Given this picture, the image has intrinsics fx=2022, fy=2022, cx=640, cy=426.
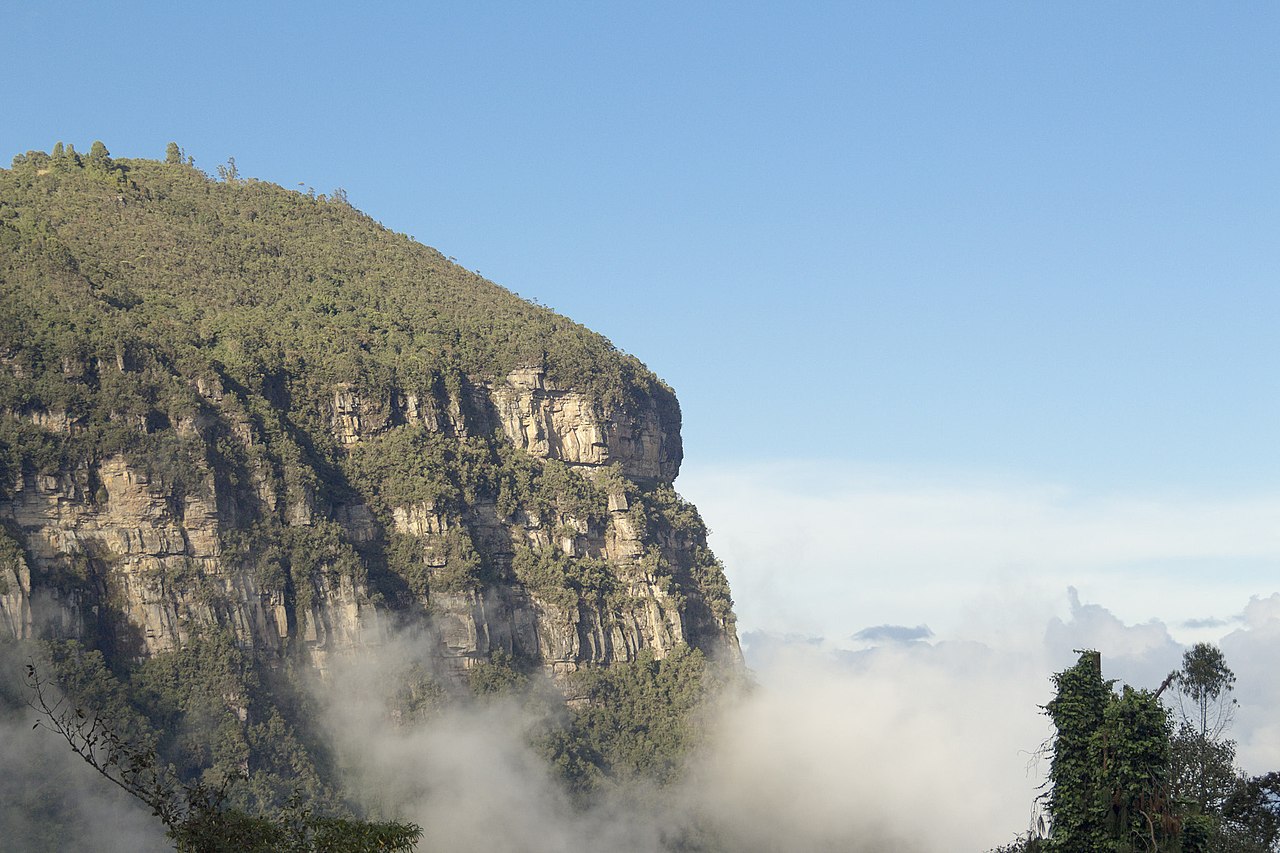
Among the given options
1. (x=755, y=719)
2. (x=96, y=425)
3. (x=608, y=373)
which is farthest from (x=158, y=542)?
(x=755, y=719)

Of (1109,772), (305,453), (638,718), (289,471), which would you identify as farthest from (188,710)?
(1109,772)

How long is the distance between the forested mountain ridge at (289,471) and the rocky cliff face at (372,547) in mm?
196

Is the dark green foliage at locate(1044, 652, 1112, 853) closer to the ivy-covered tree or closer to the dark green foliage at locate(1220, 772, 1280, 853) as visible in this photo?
the ivy-covered tree

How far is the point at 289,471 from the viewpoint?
16112 cm

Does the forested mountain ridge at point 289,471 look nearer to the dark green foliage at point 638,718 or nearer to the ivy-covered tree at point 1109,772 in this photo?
the dark green foliage at point 638,718

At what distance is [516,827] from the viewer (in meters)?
162

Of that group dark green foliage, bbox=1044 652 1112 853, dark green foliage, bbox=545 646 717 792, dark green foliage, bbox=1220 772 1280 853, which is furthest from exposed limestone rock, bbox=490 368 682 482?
dark green foliage, bbox=1044 652 1112 853

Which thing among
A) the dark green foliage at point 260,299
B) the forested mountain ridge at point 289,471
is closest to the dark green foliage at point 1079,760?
the forested mountain ridge at point 289,471

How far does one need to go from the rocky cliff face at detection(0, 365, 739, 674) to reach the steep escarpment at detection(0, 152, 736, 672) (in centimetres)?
22

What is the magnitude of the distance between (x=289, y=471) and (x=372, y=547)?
1133 cm

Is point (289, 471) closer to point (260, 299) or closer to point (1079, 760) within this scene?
point (260, 299)

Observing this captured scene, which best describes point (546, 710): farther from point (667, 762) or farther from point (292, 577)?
point (292, 577)

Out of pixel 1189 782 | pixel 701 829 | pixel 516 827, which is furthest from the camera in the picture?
pixel 701 829

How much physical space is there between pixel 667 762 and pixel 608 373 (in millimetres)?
35559
